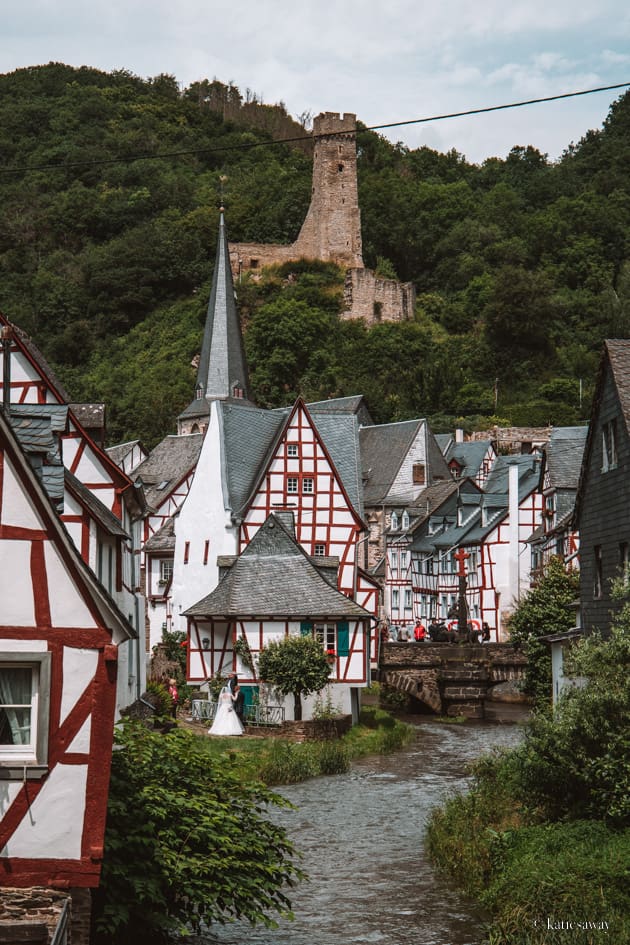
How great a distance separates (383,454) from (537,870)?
61.2 m

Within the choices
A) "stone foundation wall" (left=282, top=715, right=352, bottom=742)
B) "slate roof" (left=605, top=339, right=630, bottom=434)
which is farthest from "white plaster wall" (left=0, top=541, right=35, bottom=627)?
"stone foundation wall" (left=282, top=715, right=352, bottom=742)

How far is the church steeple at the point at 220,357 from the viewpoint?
8731 cm

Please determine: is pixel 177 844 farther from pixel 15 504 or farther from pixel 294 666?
pixel 294 666

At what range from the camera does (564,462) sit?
54656mm

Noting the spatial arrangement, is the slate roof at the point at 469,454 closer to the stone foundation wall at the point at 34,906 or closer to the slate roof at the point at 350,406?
the slate roof at the point at 350,406

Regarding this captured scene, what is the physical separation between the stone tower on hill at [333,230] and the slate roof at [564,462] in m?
57.1

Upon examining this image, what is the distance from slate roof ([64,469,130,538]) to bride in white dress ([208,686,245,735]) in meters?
7.82

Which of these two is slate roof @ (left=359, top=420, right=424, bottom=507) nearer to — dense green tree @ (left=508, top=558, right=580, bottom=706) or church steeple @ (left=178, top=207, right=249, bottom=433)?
church steeple @ (left=178, top=207, right=249, bottom=433)

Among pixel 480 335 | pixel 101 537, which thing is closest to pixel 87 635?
pixel 101 537

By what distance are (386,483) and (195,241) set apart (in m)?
51.7

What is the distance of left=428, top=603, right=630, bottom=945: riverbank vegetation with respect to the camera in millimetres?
15180

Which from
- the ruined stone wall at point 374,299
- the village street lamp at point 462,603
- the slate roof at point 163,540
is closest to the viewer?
the village street lamp at point 462,603

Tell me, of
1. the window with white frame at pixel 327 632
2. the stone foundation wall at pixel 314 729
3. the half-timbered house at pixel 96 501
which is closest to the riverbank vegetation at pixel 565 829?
the half-timbered house at pixel 96 501

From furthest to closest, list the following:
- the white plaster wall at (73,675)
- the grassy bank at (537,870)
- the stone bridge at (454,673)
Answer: the stone bridge at (454,673), the grassy bank at (537,870), the white plaster wall at (73,675)
